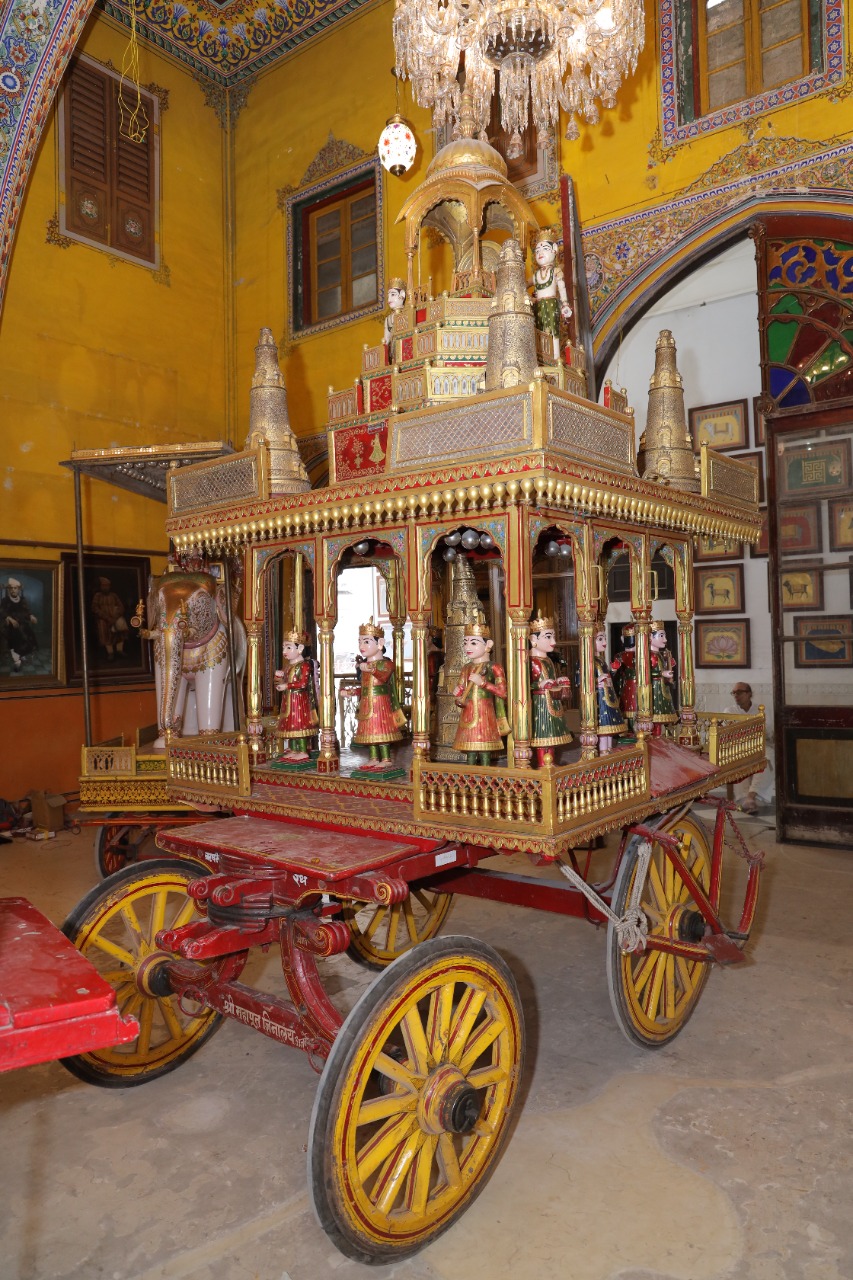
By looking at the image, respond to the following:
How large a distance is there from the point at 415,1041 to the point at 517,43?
6.65 meters

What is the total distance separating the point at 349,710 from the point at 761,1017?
214 inches

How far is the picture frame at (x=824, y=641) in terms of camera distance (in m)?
7.52

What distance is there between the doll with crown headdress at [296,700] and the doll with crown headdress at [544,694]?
1274 millimetres

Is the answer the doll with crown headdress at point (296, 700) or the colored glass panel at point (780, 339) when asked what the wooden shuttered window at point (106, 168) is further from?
the doll with crown headdress at point (296, 700)

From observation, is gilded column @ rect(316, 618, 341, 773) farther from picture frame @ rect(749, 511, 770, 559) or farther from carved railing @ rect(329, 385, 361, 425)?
picture frame @ rect(749, 511, 770, 559)

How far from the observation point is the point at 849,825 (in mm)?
7398

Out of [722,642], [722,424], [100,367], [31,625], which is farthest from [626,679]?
[100,367]

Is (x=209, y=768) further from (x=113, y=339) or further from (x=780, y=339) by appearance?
(x=113, y=339)

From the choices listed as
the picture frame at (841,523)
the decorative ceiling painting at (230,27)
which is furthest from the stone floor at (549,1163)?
the decorative ceiling painting at (230,27)

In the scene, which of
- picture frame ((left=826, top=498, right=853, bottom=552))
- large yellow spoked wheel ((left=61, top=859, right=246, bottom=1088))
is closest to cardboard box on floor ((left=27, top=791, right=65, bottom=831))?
large yellow spoked wheel ((left=61, top=859, right=246, bottom=1088))

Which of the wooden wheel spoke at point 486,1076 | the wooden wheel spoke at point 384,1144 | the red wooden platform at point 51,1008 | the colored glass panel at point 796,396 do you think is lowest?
the wooden wheel spoke at point 384,1144

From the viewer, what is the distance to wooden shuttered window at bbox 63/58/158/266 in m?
9.72

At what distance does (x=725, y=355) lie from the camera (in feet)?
30.5

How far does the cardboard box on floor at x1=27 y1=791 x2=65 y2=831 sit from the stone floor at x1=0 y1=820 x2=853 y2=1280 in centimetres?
511
